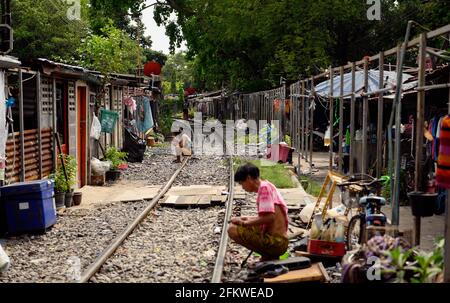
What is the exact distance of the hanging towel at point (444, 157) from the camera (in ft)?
18.2

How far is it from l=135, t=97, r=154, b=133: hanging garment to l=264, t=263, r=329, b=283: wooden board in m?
19.1

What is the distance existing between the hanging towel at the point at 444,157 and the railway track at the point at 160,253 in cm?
263

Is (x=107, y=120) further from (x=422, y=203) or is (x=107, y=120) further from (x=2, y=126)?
(x=422, y=203)

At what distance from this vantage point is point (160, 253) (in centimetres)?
820

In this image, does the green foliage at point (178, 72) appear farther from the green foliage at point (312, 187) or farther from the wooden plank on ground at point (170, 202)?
the wooden plank on ground at point (170, 202)

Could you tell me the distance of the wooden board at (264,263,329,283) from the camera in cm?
625

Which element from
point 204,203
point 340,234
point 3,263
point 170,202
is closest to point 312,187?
point 204,203

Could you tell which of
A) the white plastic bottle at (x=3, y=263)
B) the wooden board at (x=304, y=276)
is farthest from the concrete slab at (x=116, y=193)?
the wooden board at (x=304, y=276)

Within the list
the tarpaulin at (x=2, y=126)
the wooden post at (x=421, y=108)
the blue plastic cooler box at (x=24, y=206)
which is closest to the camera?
the wooden post at (x=421, y=108)

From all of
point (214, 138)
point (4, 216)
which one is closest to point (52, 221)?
point (4, 216)

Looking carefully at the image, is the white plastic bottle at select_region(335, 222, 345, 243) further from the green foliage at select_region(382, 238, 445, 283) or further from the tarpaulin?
the tarpaulin

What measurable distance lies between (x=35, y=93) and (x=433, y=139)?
24.0 feet

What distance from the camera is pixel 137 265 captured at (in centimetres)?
752

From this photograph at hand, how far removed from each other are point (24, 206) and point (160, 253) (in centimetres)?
249
